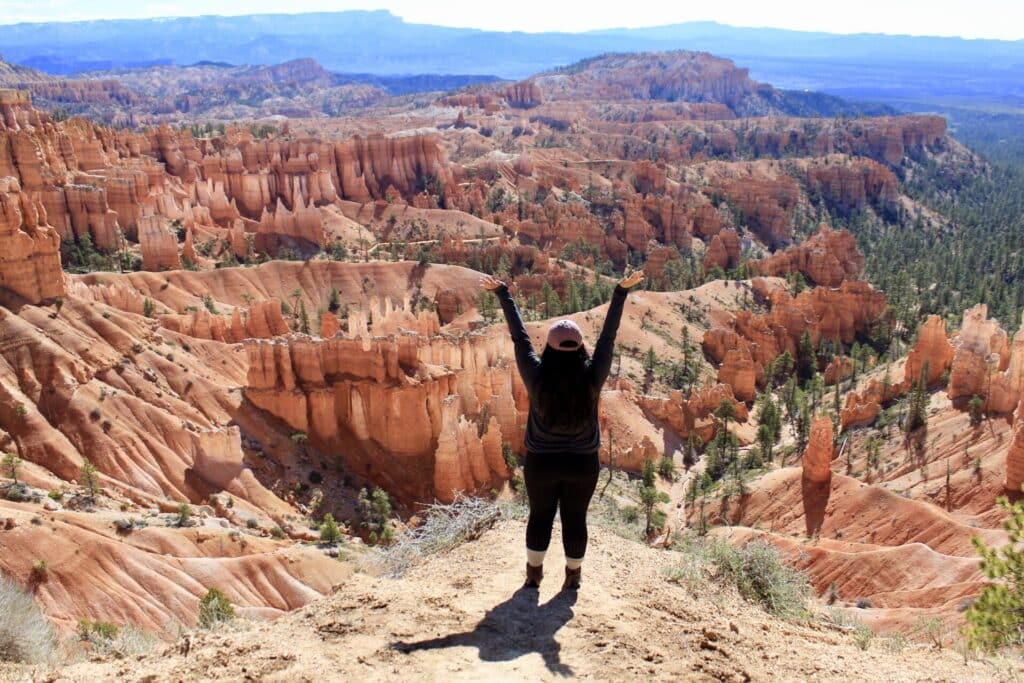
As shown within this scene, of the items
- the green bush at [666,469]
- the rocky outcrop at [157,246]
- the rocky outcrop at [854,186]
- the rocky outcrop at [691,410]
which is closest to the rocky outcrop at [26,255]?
the rocky outcrop at [157,246]

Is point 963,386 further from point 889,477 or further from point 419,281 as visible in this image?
point 419,281

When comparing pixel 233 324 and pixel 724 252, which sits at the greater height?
pixel 233 324

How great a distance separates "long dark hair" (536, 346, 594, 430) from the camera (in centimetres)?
847

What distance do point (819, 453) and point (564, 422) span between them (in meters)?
24.6

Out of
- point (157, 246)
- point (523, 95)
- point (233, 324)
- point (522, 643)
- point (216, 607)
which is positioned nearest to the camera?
point (522, 643)

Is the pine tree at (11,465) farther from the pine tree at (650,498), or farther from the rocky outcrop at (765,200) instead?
the rocky outcrop at (765,200)

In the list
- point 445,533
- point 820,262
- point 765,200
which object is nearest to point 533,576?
point 445,533

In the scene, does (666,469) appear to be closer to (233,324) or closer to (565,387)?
(233,324)

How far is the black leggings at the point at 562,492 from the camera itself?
8.80 m

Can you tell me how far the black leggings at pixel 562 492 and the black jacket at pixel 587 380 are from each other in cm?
11

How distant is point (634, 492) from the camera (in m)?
35.1

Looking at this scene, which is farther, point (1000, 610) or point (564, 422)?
point (1000, 610)

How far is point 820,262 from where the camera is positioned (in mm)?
70062

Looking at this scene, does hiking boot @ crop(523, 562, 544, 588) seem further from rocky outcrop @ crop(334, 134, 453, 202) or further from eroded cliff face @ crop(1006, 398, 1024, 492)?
rocky outcrop @ crop(334, 134, 453, 202)
